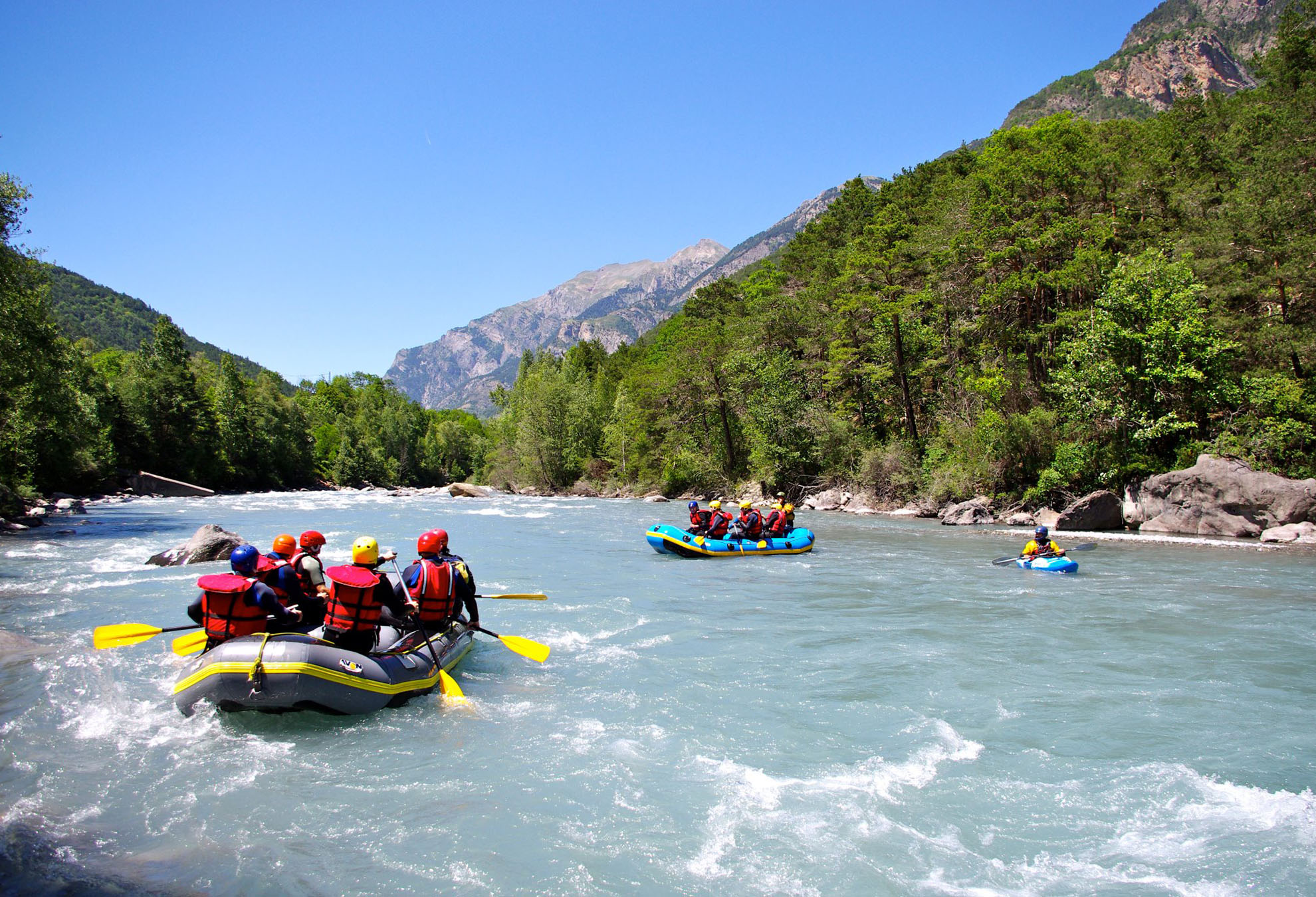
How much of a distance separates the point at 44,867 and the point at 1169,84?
498 ft

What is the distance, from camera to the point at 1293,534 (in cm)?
1648

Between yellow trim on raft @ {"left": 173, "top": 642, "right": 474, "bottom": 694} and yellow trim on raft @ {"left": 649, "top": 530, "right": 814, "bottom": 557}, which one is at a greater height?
yellow trim on raft @ {"left": 173, "top": 642, "right": 474, "bottom": 694}

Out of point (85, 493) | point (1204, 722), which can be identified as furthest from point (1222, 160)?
point (85, 493)

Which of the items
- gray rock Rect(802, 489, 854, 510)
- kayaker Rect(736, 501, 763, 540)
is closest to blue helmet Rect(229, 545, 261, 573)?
kayaker Rect(736, 501, 763, 540)

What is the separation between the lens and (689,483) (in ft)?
135

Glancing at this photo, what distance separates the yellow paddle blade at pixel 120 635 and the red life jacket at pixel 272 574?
3.66 ft

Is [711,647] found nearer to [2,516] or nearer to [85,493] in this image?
[2,516]

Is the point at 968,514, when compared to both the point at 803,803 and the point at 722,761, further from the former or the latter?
the point at 803,803

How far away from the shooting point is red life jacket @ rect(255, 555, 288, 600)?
681 centimetres

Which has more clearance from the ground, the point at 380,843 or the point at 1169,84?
the point at 1169,84

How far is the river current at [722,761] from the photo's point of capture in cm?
415

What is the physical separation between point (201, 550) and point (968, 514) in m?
21.9

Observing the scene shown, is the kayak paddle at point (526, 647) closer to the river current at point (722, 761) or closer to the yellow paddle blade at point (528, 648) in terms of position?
the yellow paddle blade at point (528, 648)

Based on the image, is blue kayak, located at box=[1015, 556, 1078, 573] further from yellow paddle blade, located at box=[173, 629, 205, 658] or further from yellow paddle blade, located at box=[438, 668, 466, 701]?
yellow paddle blade, located at box=[173, 629, 205, 658]
